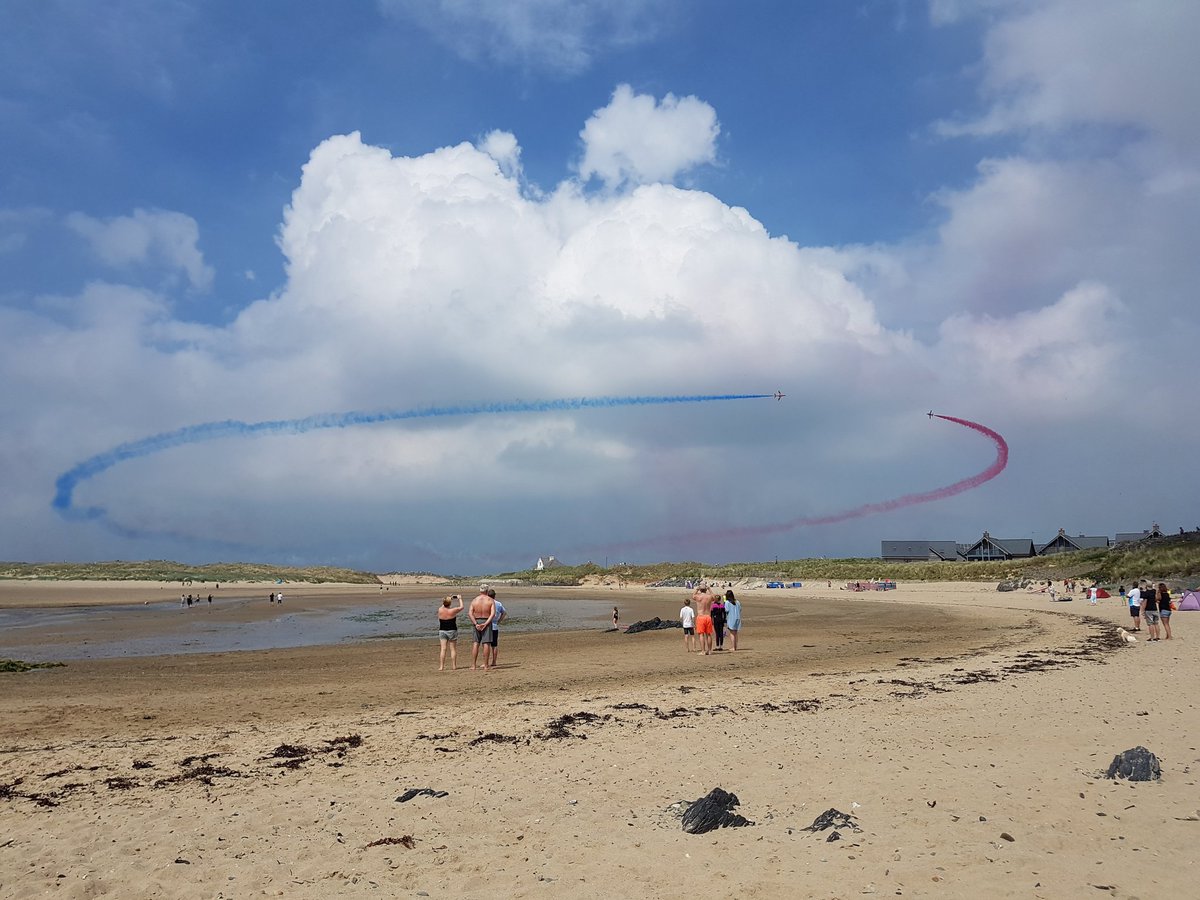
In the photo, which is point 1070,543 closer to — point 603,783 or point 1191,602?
point 1191,602

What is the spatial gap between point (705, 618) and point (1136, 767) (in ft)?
49.8

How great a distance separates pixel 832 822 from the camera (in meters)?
7.34

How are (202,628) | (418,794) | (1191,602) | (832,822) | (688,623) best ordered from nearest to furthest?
(832,822) → (418,794) → (688,623) → (1191,602) → (202,628)

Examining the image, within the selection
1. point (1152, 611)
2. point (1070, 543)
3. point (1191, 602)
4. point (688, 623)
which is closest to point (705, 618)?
point (688, 623)

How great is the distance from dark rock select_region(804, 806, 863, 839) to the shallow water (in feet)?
75.4

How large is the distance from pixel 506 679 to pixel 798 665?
7.68 metres

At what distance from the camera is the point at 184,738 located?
12.0 m

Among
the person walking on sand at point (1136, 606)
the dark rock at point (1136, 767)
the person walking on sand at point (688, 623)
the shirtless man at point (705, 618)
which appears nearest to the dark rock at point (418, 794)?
the dark rock at point (1136, 767)

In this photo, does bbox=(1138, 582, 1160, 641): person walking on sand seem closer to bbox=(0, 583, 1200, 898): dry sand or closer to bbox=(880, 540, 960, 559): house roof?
bbox=(0, 583, 1200, 898): dry sand

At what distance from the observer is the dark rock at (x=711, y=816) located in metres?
7.47

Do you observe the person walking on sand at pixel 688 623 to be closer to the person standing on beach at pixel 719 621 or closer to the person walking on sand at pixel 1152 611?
the person standing on beach at pixel 719 621

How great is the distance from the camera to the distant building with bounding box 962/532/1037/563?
10094cm

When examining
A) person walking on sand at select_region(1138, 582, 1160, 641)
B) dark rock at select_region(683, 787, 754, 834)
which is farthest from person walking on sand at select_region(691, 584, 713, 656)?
dark rock at select_region(683, 787, 754, 834)

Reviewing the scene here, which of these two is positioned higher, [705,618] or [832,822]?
[705,618]
